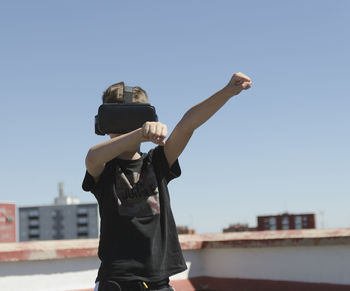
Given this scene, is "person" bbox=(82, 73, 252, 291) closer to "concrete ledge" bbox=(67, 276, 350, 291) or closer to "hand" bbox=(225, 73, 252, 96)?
"hand" bbox=(225, 73, 252, 96)

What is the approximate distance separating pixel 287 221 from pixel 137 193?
12338cm

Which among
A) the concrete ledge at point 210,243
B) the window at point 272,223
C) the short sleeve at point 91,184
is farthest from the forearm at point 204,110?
the window at point 272,223

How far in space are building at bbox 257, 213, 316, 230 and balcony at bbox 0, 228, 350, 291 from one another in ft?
377

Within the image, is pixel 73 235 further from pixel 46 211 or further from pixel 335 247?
pixel 335 247

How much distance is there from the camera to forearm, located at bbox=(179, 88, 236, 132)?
100.0 inches

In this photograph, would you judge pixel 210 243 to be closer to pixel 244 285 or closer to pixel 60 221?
pixel 244 285

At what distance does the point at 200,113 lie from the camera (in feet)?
8.42

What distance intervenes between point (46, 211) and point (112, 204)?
542ft

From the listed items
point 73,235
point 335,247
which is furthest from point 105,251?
point 73,235

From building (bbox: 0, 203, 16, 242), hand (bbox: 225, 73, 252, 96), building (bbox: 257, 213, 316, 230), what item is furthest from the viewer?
building (bbox: 0, 203, 16, 242)

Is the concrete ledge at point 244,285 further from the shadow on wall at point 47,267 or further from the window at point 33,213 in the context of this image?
the window at point 33,213

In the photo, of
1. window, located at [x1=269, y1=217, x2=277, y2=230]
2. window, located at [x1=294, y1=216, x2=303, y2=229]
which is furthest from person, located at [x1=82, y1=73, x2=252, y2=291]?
window, located at [x1=294, y1=216, x2=303, y2=229]

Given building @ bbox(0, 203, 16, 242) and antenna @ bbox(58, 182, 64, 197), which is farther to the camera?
antenna @ bbox(58, 182, 64, 197)

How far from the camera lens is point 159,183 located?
2.73 meters
